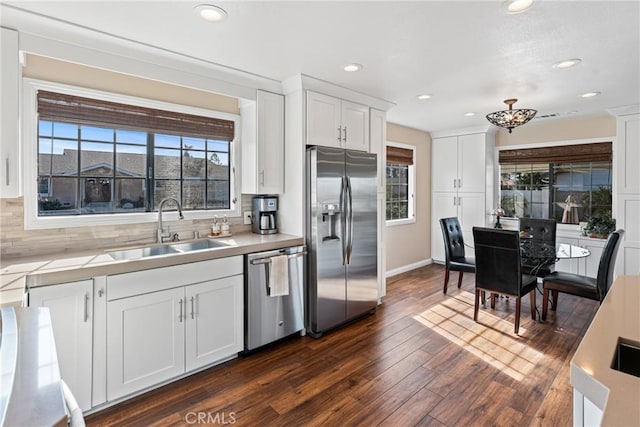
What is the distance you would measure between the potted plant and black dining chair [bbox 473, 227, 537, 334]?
5.99 feet

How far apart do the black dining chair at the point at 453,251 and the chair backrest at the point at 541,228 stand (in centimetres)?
82

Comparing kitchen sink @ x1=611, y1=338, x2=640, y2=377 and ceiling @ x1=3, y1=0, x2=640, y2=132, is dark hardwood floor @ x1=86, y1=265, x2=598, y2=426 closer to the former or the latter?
kitchen sink @ x1=611, y1=338, x2=640, y2=377

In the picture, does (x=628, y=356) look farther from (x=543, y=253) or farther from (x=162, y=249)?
(x=162, y=249)

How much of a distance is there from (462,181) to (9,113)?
569 cm

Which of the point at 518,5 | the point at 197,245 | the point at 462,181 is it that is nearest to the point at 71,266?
the point at 197,245

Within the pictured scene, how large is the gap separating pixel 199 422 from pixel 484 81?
3.63 meters

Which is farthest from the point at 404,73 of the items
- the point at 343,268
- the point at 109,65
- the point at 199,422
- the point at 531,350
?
the point at 199,422

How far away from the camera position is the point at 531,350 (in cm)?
298

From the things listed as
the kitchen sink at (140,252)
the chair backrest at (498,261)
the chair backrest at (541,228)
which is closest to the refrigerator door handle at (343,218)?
the chair backrest at (498,261)

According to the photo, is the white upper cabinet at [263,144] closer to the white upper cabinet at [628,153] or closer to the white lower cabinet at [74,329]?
the white lower cabinet at [74,329]

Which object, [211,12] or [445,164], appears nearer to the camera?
[211,12]

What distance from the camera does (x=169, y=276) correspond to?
7.88 ft

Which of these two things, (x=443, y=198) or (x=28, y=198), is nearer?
(x=28, y=198)

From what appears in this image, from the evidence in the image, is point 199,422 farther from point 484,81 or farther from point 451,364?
Result: point 484,81
